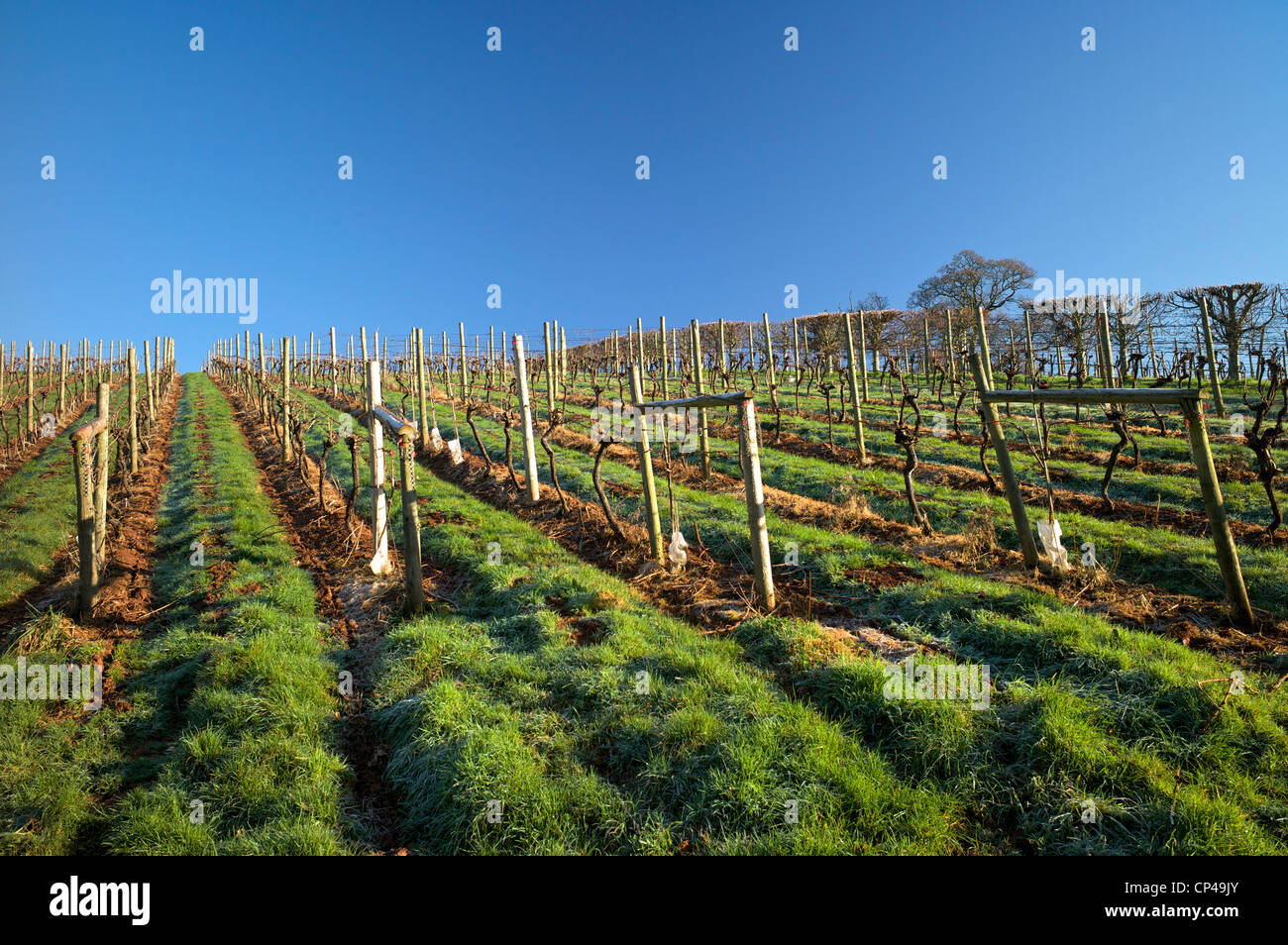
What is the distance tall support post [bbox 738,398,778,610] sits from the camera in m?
5.59

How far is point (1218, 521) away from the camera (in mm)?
4934

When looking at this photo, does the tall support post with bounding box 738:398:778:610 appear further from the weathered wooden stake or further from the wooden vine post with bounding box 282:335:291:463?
the wooden vine post with bounding box 282:335:291:463

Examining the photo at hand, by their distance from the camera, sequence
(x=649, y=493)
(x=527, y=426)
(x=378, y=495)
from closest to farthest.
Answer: (x=378, y=495) < (x=649, y=493) < (x=527, y=426)

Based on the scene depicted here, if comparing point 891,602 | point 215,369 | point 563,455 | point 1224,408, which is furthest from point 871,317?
point 215,369

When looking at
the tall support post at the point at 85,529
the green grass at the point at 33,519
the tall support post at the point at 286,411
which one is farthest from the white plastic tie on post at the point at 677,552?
the tall support post at the point at 286,411

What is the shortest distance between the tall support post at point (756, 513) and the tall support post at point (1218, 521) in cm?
367

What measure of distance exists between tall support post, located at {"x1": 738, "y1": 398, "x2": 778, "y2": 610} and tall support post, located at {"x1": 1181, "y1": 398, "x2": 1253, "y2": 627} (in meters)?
3.67

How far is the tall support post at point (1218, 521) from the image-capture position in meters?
4.91

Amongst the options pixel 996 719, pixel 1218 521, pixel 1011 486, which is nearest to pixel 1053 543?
pixel 1011 486

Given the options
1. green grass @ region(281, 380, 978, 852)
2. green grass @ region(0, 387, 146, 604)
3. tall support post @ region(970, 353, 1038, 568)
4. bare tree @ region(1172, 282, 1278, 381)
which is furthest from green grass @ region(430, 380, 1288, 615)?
bare tree @ region(1172, 282, 1278, 381)

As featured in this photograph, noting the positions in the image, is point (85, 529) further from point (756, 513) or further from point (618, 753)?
point (756, 513)

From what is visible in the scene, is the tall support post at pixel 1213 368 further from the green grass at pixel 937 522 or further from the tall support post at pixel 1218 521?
the tall support post at pixel 1218 521

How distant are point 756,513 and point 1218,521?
3.94m
